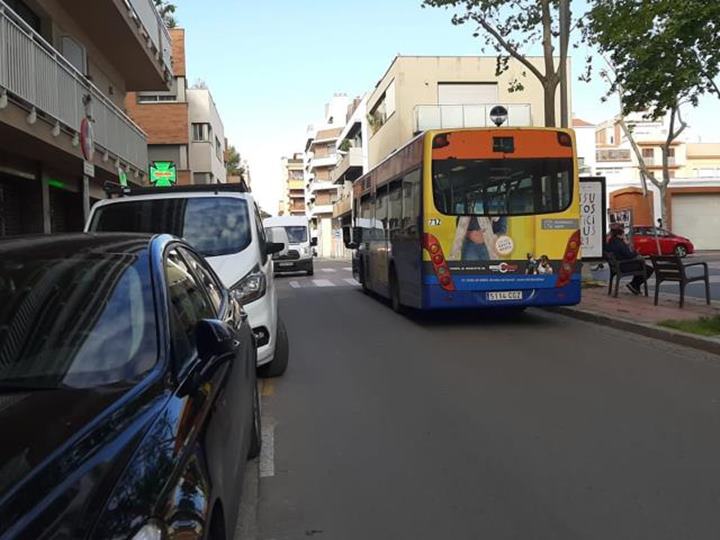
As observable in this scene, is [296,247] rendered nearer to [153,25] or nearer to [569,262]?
[153,25]

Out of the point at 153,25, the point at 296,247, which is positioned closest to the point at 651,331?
the point at 153,25

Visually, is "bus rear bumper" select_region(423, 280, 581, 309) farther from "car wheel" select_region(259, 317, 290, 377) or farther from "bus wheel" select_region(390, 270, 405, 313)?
"car wheel" select_region(259, 317, 290, 377)

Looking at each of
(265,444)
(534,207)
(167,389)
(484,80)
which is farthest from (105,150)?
(484,80)

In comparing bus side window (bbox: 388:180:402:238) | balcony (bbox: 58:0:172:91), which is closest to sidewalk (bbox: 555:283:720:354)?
bus side window (bbox: 388:180:402:238)

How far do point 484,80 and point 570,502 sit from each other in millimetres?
37530

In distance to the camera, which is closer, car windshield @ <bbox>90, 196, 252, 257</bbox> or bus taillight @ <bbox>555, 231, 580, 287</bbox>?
car windshield @ <bbox>90, 196, 252, 257</bbox>

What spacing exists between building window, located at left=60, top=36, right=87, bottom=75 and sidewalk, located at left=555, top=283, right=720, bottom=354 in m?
11.2

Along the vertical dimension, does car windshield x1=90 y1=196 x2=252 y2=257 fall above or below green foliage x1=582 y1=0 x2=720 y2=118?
below

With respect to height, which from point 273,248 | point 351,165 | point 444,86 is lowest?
point 273,248

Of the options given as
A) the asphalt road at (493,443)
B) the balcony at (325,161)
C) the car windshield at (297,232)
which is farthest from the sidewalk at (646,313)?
the balcony at (325,161)

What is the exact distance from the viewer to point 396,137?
39250mm

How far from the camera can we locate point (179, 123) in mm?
37781

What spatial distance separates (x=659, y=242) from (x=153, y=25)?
23694 mm

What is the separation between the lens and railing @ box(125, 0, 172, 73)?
16861 mm
